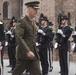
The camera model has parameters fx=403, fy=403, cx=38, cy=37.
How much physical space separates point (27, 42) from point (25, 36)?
0.14 meters

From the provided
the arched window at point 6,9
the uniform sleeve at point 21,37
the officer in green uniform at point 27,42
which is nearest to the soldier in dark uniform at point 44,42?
the officer in green uniform at point 27,42

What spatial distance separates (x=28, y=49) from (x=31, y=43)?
12.7 inches

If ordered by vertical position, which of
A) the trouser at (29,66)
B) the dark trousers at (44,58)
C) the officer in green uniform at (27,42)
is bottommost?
the dark trousers at (44,58)

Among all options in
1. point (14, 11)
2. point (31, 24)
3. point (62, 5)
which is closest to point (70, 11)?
point (62, 5)

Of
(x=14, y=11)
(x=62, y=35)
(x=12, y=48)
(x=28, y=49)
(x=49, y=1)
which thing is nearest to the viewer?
(x=28, y=49)

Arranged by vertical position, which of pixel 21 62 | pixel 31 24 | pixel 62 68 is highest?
pixel 31 24

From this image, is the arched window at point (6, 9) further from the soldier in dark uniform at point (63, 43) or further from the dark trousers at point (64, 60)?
the dark trousers at point (64, 60)

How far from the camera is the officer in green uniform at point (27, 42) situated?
27.0ft

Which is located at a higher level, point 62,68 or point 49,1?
point 49,1

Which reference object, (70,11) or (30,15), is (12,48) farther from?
(70,11)

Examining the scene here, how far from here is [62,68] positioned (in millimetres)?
13039

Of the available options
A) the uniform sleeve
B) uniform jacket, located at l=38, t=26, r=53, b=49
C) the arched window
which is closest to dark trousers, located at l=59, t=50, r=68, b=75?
uniform jacket, located at l=38, t=26, r=53, b=49

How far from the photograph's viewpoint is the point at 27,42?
8.38 meters

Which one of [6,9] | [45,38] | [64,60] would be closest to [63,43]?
[64,60]
